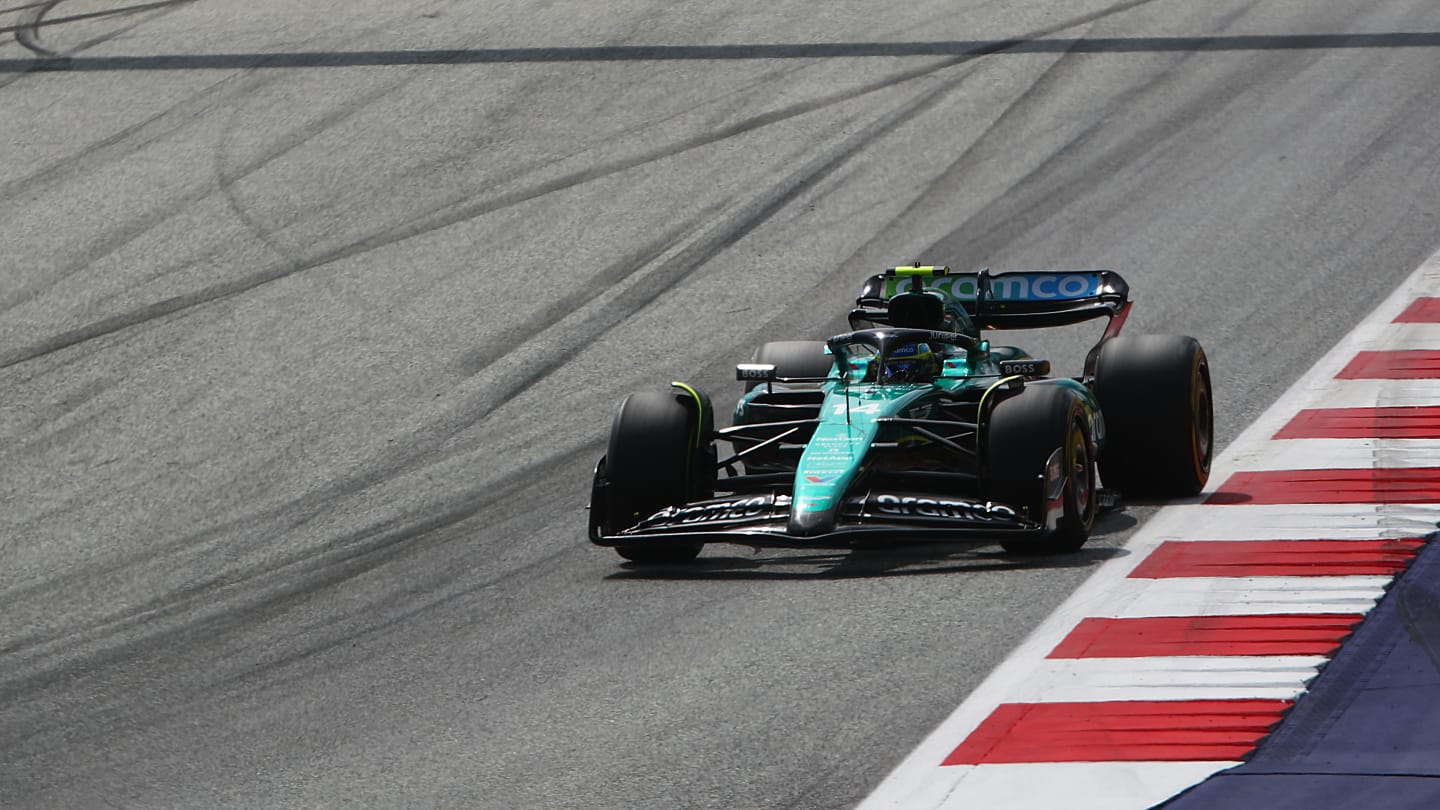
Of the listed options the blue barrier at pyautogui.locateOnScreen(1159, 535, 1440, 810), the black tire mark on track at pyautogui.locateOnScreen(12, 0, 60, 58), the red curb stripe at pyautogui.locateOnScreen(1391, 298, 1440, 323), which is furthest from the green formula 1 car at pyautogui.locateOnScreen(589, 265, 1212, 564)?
the black tire mark on track at pyautogui.locateOnScreen(12, 0, 60, 58)

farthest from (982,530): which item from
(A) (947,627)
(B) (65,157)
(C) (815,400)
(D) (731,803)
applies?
(B) (65,157)

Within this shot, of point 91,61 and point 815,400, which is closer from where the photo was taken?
point 815,400

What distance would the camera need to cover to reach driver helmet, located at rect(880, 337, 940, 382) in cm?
864

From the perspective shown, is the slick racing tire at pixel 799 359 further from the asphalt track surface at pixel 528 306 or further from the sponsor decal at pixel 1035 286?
the asphalt track surface at pixel 528 306

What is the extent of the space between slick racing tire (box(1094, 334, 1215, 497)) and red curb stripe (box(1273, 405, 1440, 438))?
109cm

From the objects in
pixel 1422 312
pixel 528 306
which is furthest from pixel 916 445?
pixel 528 306

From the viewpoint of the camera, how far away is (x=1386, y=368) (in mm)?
10891

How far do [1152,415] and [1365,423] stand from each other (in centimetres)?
166

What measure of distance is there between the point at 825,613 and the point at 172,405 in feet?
18.6

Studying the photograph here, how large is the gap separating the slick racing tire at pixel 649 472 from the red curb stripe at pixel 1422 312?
551cm

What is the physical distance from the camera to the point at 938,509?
307 inches

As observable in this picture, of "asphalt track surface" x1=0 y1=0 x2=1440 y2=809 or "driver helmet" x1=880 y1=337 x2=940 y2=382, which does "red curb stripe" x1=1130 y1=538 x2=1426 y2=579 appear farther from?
"driver helmet" x1=880 y1=337 x2=940 y2=382

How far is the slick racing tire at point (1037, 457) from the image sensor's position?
7.78m

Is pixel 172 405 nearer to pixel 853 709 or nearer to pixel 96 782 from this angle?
pixel 96 782
